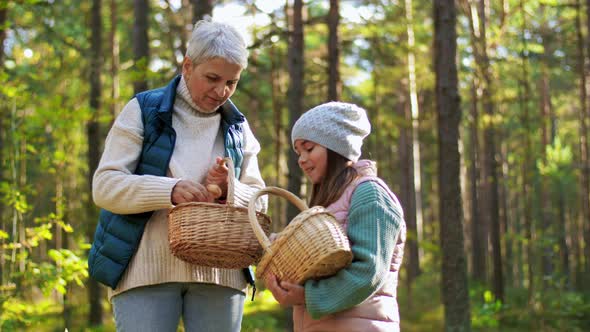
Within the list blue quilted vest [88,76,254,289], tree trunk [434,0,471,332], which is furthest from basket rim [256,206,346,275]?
tree trunk [434,0,471,332]

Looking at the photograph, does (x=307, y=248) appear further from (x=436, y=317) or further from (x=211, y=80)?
(x=436, y=317)

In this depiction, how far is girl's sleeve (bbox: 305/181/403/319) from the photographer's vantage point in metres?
2.61

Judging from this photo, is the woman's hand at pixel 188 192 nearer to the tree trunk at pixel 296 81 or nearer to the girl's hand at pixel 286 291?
the girl's hand at pixel 286 291

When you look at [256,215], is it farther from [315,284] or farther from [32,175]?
[32,175]

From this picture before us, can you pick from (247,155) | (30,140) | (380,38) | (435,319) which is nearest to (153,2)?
(380,38)

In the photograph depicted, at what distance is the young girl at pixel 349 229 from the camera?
8.60ft

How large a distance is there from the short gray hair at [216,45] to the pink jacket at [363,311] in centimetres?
68

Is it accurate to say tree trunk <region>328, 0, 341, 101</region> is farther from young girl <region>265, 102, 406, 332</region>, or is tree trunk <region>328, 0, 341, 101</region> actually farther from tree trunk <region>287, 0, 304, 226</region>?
young girl <region>265, 102, 406, 332</region>

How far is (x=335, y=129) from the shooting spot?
9.71 feet

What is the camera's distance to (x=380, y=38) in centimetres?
1405

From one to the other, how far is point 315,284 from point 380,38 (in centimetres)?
1186

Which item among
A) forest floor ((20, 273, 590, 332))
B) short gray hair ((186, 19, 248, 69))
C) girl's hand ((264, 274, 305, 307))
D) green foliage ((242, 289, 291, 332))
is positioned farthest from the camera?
forest floor ((20, 273, 590, 332))

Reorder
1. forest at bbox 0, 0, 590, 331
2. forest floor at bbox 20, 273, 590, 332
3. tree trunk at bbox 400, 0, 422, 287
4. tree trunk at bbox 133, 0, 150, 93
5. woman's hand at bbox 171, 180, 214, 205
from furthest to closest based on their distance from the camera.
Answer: tree trunk at bbox 400, 0, 422, 287
forest floor at bbox 20, 273, 590, 332
tree trunk at bbox 133, 0, 150, 93
forest at bbox 0, 0, 590, 331
woman's hand at bbox 171, 180, 214, 205

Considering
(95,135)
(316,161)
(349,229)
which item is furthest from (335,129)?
(95,135)
